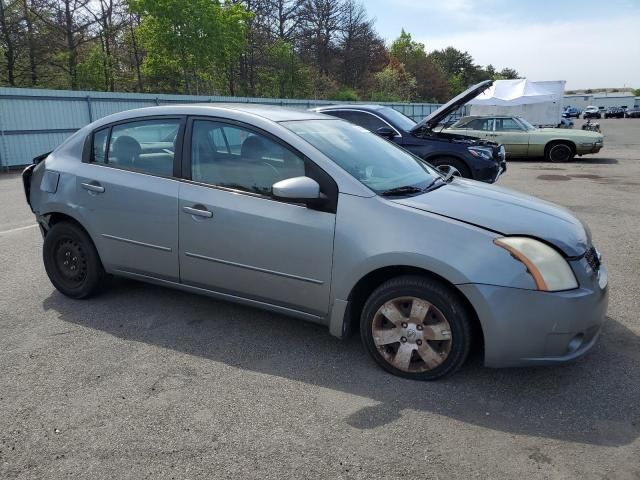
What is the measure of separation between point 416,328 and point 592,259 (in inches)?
47.0

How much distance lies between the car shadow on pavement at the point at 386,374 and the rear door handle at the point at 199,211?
0.90m

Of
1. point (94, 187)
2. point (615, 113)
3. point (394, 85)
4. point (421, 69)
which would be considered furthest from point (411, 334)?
point (615, 113)

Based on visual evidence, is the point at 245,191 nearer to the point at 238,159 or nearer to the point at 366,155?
the point at 238,159

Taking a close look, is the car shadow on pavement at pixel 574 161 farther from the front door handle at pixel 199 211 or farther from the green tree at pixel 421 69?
the green tree at pixel 421 69

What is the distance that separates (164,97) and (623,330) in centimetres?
1732

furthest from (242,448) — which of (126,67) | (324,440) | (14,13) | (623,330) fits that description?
(126,67)

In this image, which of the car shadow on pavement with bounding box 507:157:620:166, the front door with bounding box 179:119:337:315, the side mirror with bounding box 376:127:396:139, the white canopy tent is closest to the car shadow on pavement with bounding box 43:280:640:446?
the front door with bounding box 179:119:337:315

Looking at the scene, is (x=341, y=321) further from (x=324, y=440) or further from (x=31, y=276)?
(x=31, y=276)

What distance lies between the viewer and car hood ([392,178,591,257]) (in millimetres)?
3107

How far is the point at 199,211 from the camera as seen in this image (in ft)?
12.2

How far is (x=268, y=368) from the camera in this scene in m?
3.41

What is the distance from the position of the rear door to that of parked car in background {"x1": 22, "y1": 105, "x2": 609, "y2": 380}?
0.04 ft

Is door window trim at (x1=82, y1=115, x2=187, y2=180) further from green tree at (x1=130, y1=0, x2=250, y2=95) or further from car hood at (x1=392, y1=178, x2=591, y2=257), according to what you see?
green tree at (x1=130, y1=0, x2=250, y2=95)

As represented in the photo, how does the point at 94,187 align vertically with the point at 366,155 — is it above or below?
below
